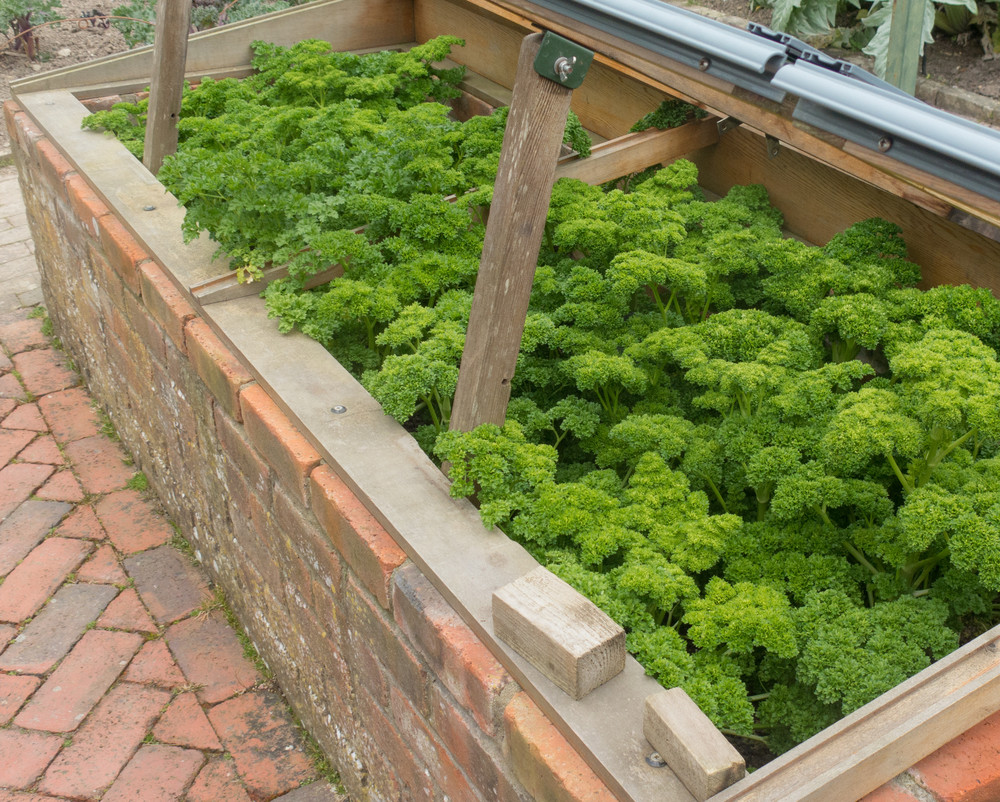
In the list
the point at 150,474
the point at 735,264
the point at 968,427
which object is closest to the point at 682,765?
the point at 968,427

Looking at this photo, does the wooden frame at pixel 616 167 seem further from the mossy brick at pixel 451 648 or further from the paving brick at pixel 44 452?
the paving brick at pixel 44 452

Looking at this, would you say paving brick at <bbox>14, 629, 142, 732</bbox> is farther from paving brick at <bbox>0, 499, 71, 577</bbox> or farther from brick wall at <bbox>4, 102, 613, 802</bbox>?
paving brick at <bbox>0, 499, 71, 577</bbox>

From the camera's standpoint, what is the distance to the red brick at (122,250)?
3172 millimetres

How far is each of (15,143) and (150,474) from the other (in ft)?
5.93

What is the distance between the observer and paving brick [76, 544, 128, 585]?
3.46 metres

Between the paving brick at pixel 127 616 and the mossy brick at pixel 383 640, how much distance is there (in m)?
1.31

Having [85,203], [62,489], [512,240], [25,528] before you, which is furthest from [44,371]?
[512,240]

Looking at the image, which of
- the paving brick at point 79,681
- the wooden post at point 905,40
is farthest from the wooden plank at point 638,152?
the paving brick at point 79,681

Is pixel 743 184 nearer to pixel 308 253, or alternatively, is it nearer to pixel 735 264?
pixel 735 264

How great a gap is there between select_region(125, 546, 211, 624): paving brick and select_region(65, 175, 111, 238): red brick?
126 cm

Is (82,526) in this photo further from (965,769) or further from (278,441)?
(965,769)

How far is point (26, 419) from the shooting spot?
14.0ft

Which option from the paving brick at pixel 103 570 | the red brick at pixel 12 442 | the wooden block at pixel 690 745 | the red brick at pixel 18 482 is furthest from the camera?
the red brick at pixel 12 442

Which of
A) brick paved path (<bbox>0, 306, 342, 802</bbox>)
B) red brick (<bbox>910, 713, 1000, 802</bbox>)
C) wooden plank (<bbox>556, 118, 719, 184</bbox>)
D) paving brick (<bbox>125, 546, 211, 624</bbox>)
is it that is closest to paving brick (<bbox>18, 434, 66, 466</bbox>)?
brick paved path (<bbox>0, 306, 342, 802</bbox>)
